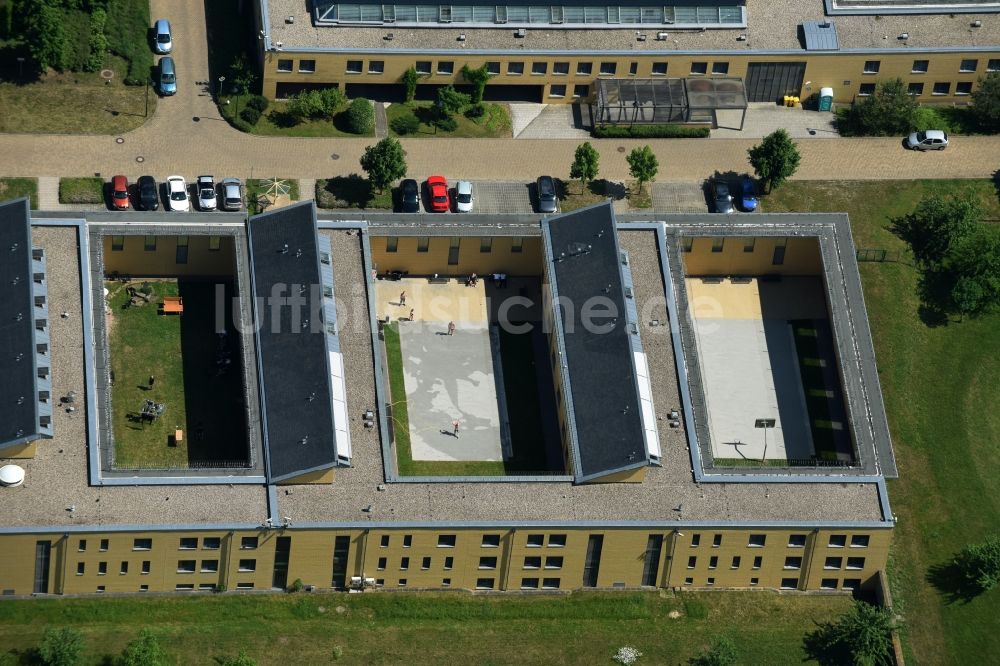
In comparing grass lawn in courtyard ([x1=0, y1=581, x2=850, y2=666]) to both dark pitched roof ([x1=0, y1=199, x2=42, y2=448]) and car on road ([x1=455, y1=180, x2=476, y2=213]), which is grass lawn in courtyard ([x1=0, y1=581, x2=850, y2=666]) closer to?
dark pitched roof ([x1=0, y1=199, x2=42, y2=448])

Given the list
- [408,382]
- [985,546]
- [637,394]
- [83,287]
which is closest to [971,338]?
[985,546]

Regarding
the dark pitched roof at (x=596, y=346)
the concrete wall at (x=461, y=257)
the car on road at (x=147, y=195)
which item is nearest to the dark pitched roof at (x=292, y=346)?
the concrete wall at (x=461, y=257)

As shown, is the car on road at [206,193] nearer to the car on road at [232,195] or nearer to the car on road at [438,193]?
the car on road at [232,195]

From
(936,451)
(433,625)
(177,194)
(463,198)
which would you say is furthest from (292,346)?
(936,451)

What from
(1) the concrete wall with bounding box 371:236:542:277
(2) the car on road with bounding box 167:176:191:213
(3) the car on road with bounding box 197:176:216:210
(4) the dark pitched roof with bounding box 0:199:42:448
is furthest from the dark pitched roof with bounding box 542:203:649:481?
(4) the dark pitched roof with bounding box 0:199:42:448

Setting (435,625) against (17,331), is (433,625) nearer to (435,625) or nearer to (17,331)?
(435,625)

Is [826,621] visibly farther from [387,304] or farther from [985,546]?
[387,304]
